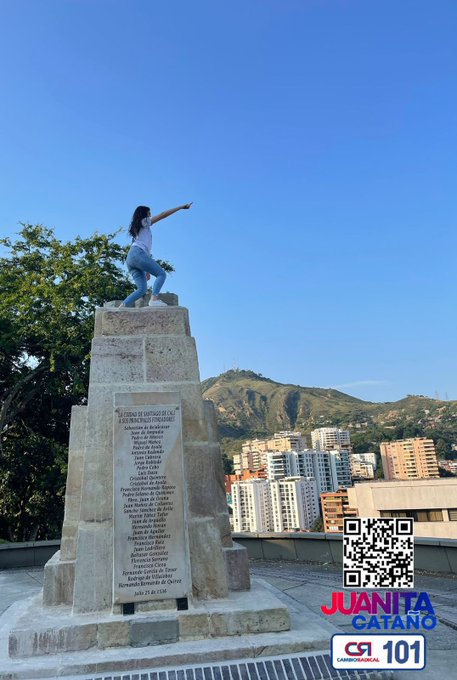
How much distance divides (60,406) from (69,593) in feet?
47.3

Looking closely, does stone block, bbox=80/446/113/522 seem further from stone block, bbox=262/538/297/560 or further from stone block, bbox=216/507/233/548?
stone block, bbox=262/538/297/560

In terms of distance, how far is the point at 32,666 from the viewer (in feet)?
13.9

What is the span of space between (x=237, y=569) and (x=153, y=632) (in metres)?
1.52

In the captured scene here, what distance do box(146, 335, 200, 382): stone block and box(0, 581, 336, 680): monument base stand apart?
2.70 metres

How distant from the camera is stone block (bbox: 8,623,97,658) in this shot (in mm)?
4496

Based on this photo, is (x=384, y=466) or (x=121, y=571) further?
(x=384, y=466)

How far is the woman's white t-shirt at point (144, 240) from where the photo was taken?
702cm

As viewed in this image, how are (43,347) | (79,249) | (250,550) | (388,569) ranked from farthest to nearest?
1. (79,249)
2. (43,347)
3. (250,550)
4. (388,569)

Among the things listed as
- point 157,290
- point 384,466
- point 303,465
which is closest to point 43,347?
point 157,290

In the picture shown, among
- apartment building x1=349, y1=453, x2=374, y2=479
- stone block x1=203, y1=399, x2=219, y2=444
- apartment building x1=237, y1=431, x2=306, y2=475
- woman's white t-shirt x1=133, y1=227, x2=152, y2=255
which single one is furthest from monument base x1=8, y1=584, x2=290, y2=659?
apartment building x1=237, y1=431, x2=306, y2=475

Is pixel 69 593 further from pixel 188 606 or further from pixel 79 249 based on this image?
pixel 79 249

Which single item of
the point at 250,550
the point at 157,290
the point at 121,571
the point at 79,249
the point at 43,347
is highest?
the point at 79,249

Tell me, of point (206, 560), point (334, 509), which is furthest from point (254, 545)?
point (334, 509)

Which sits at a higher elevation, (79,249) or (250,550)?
(79,249)
